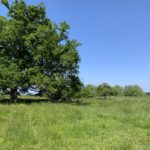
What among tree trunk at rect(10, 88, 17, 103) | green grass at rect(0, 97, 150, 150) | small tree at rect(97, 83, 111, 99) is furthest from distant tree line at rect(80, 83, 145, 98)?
green grass at rect(0, 97, 150, 150)

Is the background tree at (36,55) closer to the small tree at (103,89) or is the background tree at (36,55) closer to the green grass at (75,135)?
the green grass at (75,135)

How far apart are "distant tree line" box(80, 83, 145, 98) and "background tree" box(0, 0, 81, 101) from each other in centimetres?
159

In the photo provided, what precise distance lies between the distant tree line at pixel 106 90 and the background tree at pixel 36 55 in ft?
5.21

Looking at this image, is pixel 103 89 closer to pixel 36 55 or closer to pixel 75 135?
pixel 36 55

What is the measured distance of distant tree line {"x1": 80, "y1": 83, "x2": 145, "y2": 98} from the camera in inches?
1413

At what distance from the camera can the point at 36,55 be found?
3200 cm

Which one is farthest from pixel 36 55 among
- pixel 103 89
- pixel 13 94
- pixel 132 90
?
pixel 132 90

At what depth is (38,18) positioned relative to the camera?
34.9 metres

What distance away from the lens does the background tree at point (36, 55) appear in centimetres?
3142

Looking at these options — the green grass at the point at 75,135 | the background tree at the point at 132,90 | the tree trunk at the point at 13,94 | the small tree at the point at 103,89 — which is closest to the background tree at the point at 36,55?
the tree trunk at the point at 13,94

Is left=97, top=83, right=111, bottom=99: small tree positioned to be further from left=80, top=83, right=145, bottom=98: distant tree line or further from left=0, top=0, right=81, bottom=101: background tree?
left=0, top=0, right=81, bottom=101: background tree

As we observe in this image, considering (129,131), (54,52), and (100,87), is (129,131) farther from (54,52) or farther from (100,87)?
(100,87)

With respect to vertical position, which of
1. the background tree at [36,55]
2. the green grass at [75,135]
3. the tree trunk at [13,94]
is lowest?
the green grass at [75,135]

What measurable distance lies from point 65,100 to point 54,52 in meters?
5.54
